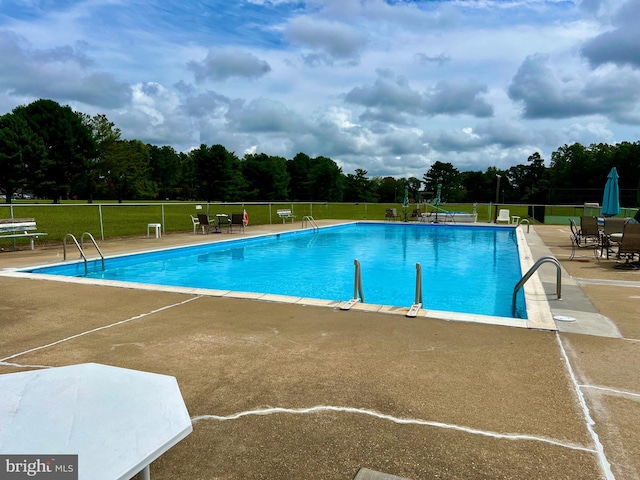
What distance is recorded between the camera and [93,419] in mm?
1589

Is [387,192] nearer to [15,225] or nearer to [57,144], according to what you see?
[57,144]

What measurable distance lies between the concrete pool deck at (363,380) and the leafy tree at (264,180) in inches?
2687

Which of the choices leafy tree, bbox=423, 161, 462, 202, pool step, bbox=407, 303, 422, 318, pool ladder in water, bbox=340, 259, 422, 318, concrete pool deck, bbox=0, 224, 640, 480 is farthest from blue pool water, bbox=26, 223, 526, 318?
leafy tree, bbox=423, 161, 462, 202

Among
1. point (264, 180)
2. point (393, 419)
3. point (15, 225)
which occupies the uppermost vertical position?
point (264, 180)

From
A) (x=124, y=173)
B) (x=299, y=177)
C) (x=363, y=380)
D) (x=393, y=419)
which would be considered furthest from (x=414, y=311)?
(x=299, y=177)

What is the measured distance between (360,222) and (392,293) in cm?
1850

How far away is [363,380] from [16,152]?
52359mm

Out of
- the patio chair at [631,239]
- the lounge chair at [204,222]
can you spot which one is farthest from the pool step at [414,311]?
the lounge chair at [204,222]

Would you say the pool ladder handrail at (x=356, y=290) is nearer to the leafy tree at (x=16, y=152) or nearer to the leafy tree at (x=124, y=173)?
the leafy tree at (x=16, y=152)

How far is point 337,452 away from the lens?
2.52 m

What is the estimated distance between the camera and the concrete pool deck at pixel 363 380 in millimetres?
2451

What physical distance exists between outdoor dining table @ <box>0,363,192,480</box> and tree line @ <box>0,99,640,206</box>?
28.0 meters

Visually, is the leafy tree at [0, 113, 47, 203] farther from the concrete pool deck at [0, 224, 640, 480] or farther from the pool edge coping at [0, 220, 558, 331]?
the concrete pool deck at [0, 224, 640, 480]

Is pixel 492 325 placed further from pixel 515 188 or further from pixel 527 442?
pixel 515 188
